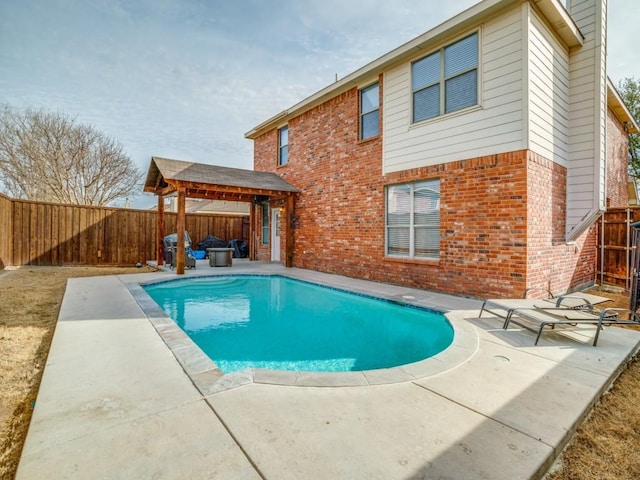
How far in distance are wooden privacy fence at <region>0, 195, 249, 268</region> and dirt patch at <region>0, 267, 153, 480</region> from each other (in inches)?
128

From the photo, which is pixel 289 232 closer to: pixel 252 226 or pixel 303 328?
pixel 252 226

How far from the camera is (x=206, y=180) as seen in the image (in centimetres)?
956

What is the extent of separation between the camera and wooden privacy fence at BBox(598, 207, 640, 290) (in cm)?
795

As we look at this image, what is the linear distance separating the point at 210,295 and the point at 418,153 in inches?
236

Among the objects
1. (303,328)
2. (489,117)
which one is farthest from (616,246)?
(303,328)

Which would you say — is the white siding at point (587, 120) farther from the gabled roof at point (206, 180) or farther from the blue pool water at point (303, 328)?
the gabled roof at point (206, 180)

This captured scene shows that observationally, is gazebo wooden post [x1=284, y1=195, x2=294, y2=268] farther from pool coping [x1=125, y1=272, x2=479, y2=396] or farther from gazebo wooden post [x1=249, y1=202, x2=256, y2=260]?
pool coping [x1=125, y1=272, x2=479, y2=396]

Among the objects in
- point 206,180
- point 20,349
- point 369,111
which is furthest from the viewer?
point 206,180

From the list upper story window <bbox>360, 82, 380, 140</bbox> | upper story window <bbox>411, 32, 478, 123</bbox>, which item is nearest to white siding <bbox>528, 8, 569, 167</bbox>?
upper story window <bbox>411, 32, 478, 123</bbox>

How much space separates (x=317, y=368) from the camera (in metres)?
3.79

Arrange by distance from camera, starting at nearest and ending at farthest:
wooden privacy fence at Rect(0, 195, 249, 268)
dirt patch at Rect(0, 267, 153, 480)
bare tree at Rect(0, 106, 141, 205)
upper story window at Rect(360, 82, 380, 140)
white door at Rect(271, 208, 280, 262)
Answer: dirt patch at Rect(0, 267, 153, 480)
upper story window at Rect(360, 82, 380, 140)
wooden privacy fence at Rect(0, 195, 249, 268)
white door at Rect(271, 208, 280, 262)
bare tree at Rect(0, 106, 141, 205)

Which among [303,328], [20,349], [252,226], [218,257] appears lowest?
[303,328]

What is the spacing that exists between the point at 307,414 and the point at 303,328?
10.1 feet

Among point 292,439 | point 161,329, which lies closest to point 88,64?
point 161,329
